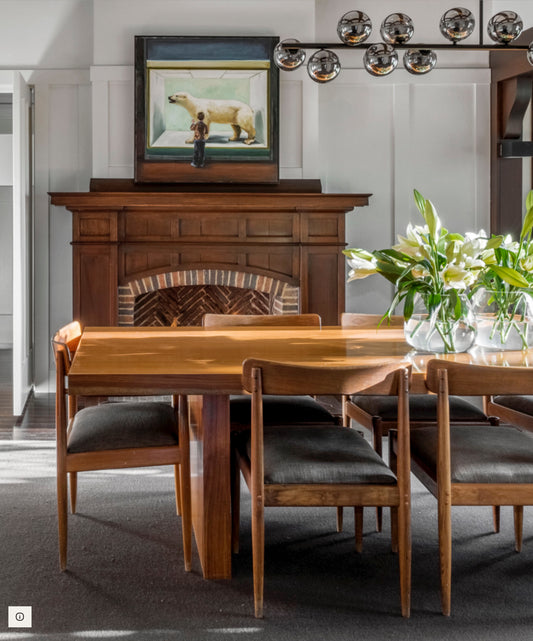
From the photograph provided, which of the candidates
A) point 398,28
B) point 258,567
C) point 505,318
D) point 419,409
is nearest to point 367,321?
point 419,409

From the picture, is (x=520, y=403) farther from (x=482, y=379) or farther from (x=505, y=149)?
(x=505, y=149)

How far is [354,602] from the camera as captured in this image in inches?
98.7

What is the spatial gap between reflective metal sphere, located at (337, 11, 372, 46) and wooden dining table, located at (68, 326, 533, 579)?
4.29 ft

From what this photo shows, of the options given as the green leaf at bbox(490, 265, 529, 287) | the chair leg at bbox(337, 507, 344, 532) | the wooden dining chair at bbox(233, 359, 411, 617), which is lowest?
the chair leg at bbox(337, 507, 344, 532)

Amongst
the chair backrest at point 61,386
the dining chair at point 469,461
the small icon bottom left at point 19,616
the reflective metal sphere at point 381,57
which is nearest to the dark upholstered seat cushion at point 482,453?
the dining chair at point 469,461

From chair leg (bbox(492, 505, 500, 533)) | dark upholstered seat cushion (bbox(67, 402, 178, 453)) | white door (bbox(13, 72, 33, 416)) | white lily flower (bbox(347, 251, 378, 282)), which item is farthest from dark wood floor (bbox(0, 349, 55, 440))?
chair leg (bbox(492, 505, 500, 533))

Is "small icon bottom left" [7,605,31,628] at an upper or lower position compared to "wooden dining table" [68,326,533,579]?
lower

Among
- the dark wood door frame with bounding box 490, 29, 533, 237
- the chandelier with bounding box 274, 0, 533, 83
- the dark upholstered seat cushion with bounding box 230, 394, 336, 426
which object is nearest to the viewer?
the dark upholstered seat cushion with bounding box 230, 394, 336, 426

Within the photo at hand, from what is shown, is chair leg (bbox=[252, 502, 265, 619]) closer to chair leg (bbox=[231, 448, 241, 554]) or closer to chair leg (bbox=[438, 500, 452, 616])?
chair leg (bbox=[231, 448, 241, 554])

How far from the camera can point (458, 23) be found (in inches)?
131

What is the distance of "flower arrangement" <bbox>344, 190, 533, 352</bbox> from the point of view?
9.07 feet

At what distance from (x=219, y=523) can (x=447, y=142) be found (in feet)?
14.7

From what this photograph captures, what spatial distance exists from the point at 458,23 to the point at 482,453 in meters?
1.92

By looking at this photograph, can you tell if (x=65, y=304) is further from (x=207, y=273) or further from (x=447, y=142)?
(x=447, y=142)
